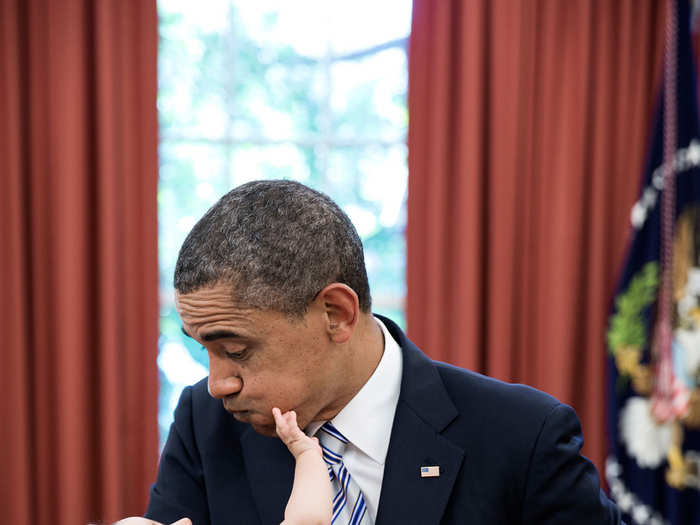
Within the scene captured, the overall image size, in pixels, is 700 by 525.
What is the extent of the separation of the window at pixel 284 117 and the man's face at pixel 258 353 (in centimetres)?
222

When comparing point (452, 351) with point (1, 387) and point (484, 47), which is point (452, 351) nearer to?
point (484, 47)

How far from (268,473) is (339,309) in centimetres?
44

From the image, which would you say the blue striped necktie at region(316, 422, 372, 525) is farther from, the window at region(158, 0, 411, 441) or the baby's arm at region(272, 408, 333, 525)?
the window at region(158, 0, 411, 441)

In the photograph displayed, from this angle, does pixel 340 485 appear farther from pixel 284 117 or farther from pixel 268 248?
pixel 284 117

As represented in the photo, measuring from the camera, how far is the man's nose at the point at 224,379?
1313 mm

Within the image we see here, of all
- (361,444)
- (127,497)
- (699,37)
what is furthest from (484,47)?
(127,497)

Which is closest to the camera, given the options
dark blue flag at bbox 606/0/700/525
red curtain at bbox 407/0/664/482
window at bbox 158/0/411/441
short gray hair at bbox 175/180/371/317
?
short gray hair at bbox 175/180/371/317

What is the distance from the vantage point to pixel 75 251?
308 centimetres

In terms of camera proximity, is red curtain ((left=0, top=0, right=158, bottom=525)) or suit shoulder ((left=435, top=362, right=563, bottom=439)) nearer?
suit shoulder ((left=435, top=362, right=563, bottom=439))

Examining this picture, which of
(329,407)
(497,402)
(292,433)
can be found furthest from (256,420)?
(497,402)

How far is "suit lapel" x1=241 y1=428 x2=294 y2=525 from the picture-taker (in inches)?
57.7

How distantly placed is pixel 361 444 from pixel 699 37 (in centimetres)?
299

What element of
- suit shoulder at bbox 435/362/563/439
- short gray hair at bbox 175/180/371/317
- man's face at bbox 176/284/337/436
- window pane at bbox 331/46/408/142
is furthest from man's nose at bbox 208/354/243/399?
window pane at bbox 331/46/408/142

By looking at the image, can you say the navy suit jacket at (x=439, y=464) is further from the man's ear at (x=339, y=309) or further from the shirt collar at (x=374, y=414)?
the man's ear at (x=339, y=309)
